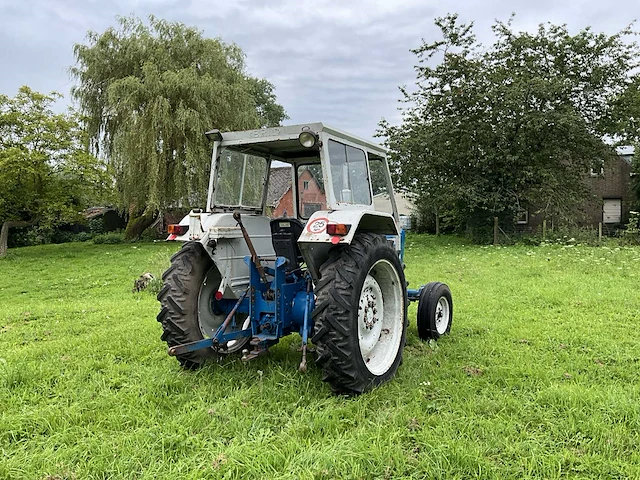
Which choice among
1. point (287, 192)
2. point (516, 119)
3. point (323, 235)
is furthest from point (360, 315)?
point (516, 119)

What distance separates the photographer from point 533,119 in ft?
51.5

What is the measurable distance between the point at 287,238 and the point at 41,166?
51.9ft

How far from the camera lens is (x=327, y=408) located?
124 inches

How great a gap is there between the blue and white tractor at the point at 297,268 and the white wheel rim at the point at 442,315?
128 cm

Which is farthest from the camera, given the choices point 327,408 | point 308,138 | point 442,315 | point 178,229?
point 442,315

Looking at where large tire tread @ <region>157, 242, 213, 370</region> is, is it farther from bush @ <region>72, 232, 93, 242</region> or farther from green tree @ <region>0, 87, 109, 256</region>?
bush @ <region>72, 232, 93, 242</region>

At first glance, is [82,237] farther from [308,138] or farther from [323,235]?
[323,235]

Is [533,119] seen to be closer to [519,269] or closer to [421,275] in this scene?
[519,269]

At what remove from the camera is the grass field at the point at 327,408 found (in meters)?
2.54

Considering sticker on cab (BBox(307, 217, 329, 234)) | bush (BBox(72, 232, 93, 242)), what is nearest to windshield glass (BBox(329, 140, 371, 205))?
sticker on cab (BBox(307, 217, 329, 234))

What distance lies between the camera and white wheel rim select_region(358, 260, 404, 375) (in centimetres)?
373

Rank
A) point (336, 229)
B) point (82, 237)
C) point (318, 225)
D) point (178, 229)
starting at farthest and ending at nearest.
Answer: point (82, 237), point (178, 229), point (318, 225), point (336, 229)

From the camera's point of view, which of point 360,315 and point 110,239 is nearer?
point 360,315

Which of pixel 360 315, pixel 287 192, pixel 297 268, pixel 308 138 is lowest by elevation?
pixel 360 315
